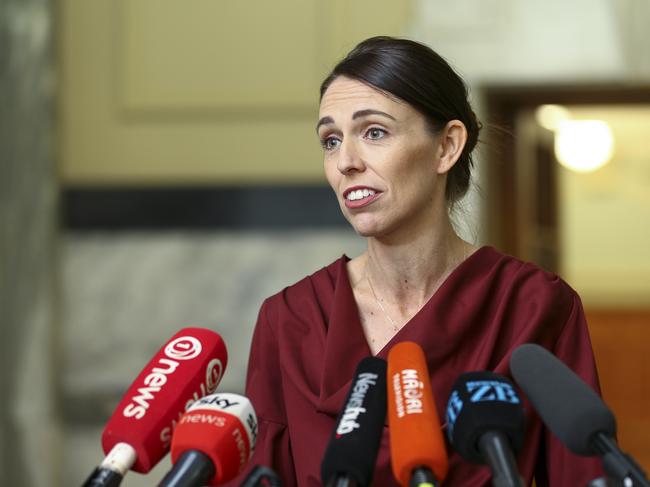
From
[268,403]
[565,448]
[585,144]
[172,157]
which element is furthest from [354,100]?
[585,144]

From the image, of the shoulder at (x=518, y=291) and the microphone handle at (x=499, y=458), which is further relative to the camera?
the shoulder at (x=518, y=291)

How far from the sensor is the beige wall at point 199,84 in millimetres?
4250

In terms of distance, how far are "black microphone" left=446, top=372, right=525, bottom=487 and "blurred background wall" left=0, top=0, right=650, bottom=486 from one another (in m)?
3.00

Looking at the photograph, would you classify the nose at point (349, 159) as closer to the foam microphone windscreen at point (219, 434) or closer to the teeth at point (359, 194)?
the teeth at point (359, 194)

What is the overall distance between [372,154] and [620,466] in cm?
82

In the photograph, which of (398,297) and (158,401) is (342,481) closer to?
(158,401)

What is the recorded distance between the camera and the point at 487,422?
1.14m

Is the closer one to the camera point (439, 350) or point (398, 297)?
point (439, 350)

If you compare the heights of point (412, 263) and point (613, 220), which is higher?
point (412, 263)

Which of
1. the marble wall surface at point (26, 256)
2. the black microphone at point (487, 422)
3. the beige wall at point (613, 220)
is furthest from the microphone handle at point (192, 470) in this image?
the beige wall at point (613, 220)

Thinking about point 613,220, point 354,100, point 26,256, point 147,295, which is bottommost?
point 613,220

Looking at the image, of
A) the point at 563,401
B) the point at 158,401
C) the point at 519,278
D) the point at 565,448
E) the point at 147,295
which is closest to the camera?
the point at 563,401

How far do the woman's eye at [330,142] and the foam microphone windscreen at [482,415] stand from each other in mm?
659

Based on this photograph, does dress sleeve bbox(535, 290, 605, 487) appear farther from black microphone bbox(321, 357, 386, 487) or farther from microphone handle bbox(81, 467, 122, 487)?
microphone handle bbox(81, 467, 122, 487)
